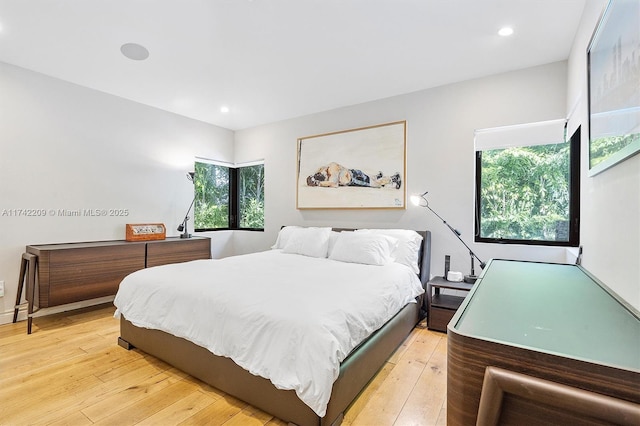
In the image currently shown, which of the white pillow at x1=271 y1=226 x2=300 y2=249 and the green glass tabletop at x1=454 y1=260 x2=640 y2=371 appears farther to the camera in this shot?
the white pillow at x1=271 y1=226 x2=300 y2=249

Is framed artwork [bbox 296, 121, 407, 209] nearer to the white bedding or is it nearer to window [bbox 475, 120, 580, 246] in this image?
window [bbox 475, 120, 580, 246]

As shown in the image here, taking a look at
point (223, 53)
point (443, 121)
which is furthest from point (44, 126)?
point (443, 121)

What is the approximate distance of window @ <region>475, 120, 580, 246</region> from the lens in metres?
2.78

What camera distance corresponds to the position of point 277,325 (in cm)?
156

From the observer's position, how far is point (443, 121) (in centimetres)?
333

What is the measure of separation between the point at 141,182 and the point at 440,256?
3889 millimetres

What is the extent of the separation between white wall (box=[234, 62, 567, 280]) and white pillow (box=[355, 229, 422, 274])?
11.5 inches

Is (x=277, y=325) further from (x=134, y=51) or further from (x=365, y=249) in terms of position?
(x=134, y=51)

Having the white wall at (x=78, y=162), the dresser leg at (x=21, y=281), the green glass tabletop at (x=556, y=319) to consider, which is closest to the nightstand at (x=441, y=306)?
the green glass tabletop at (x=556, y=319)

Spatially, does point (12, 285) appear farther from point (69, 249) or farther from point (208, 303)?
point (208, 303)

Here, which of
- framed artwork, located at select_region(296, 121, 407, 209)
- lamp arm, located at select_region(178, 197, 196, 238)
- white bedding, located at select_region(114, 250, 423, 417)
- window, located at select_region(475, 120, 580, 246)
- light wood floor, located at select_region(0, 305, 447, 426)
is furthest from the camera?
lamp arm, located at select_region(178, 197, 196, 238)

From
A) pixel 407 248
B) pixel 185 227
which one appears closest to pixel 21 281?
pixel 185 227

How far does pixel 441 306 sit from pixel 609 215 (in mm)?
1666

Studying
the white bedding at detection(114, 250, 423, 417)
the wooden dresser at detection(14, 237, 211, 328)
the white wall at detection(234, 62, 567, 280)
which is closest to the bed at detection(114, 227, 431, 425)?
the white bedding at detection(114, 250, 423, 417)
